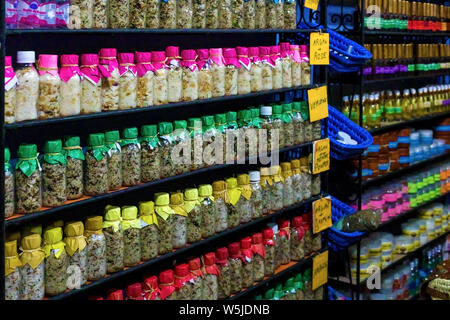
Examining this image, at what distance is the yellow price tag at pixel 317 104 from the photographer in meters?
3.22

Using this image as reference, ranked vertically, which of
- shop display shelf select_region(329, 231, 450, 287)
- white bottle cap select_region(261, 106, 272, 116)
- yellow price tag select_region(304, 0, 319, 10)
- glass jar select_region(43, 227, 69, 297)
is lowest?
shop display shelf select_region(329, 231, 450, 287)

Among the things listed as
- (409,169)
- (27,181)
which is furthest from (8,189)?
(409,169)

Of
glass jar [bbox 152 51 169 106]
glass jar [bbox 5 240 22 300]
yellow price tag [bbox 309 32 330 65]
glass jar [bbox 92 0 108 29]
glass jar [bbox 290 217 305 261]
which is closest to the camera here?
glass jar [bbox 5 240 22 300]

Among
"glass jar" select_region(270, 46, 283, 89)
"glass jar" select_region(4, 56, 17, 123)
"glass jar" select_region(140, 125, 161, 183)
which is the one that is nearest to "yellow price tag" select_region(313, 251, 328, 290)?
"glass jar" select_region(270, 46, 283, 89)

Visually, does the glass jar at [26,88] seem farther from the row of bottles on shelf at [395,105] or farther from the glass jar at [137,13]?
the row of bottles on shelf at [395,105]

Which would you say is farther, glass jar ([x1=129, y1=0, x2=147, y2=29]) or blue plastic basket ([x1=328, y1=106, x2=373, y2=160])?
blue plastic basket ([x1=328, y1=106, x2=373, y2=160])

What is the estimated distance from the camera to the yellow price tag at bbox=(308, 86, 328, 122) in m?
3.22

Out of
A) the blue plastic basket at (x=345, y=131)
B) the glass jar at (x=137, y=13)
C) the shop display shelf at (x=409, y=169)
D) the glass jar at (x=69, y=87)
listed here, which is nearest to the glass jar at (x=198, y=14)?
the glass jar at (x=137, y=13)

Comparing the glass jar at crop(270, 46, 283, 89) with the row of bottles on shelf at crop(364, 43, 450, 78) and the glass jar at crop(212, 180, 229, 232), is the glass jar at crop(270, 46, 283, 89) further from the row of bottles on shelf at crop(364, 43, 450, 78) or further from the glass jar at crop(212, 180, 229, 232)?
the row of bottles on shelf at crop(364, 43, 450, 78)

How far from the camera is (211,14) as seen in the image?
8.59 ft

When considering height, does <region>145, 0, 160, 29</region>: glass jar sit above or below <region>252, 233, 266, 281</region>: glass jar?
above

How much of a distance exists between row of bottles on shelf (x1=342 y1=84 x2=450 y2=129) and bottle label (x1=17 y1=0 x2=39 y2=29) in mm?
2279
